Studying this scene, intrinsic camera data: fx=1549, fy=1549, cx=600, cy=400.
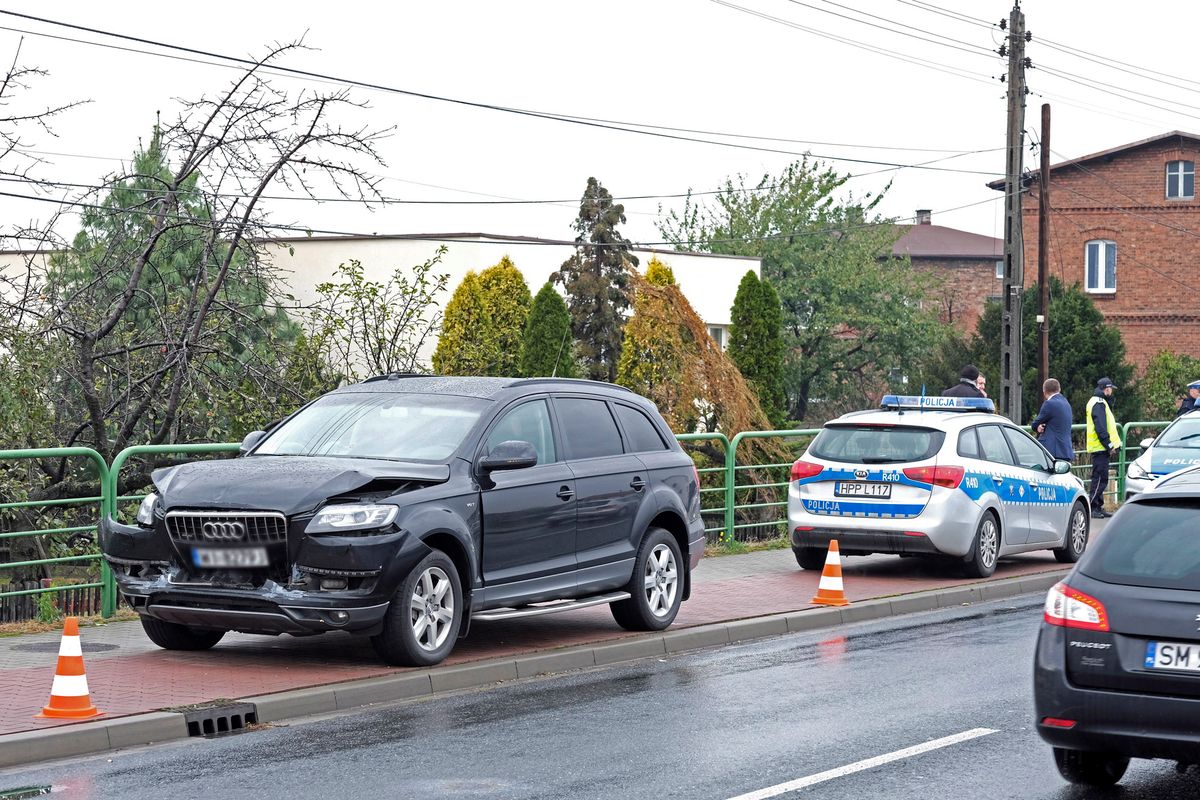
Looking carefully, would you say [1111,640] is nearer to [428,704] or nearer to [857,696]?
[857,696]

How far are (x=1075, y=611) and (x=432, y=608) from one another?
14.2ft

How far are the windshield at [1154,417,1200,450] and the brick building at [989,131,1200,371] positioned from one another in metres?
32.0

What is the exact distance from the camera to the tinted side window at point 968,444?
1517cm

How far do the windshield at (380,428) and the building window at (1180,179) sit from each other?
4652 cm

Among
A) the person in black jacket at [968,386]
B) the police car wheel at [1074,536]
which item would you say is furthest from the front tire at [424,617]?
the person in black jacket at [968,386]

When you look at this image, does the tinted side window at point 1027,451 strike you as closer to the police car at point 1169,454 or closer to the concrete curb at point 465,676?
the concrete curb at point 465,676

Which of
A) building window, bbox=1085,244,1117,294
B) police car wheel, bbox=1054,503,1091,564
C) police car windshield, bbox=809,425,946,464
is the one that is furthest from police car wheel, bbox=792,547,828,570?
A: building window, bbox=1085,244,1117,294

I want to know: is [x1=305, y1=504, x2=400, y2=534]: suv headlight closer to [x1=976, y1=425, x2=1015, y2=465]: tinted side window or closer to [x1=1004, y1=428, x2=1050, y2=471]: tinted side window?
[x1=976, y1=425, x2=1015, y2=465]: tinted side window

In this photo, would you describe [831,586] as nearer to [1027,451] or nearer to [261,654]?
[1027,451]

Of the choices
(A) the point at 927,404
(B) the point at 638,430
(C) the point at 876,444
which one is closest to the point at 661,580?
(B) the point at 638,430

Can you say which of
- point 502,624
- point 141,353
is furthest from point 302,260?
point 502,624

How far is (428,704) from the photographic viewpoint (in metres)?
9.01

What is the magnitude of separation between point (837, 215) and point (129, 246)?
168 ft

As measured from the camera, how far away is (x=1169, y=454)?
801 inches
